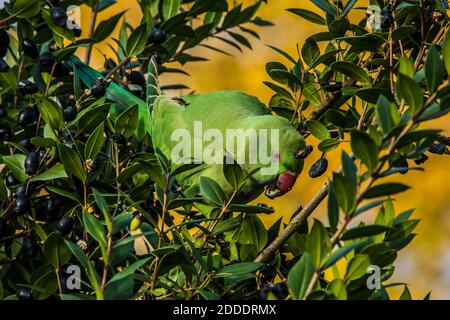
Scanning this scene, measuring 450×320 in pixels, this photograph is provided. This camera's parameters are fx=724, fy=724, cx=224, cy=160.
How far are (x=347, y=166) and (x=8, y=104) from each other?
3.66 ft

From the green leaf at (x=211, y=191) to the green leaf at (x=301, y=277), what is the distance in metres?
0.35

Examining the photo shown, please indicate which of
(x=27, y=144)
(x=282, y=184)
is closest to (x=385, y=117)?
(x=27, y=144)

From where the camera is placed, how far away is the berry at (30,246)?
4.49ft

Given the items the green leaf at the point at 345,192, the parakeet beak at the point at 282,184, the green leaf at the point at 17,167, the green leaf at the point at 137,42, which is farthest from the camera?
the parakeet beak at the point at 282,184

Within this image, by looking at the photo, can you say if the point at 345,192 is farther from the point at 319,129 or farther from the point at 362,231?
the point at 319,129

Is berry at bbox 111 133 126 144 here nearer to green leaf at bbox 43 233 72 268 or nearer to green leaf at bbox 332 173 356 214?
green leaf at bbox 43 233 72 268

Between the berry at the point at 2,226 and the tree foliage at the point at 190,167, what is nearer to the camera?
the tree foliage at the point at 190,167

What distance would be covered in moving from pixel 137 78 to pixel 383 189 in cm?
114

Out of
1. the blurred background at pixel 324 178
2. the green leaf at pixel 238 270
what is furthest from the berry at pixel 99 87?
the blurred background at pixel 324 178

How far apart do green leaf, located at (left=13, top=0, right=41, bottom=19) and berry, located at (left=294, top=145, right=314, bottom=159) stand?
0.64 metres

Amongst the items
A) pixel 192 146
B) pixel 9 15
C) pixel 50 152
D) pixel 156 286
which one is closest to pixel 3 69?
pixel 9 15

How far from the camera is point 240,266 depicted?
1.13 meters

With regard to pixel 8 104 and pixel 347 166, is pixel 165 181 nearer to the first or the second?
pixel 347 166

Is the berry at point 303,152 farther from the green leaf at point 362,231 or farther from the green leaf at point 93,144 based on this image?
the green leaf at point 362,231
